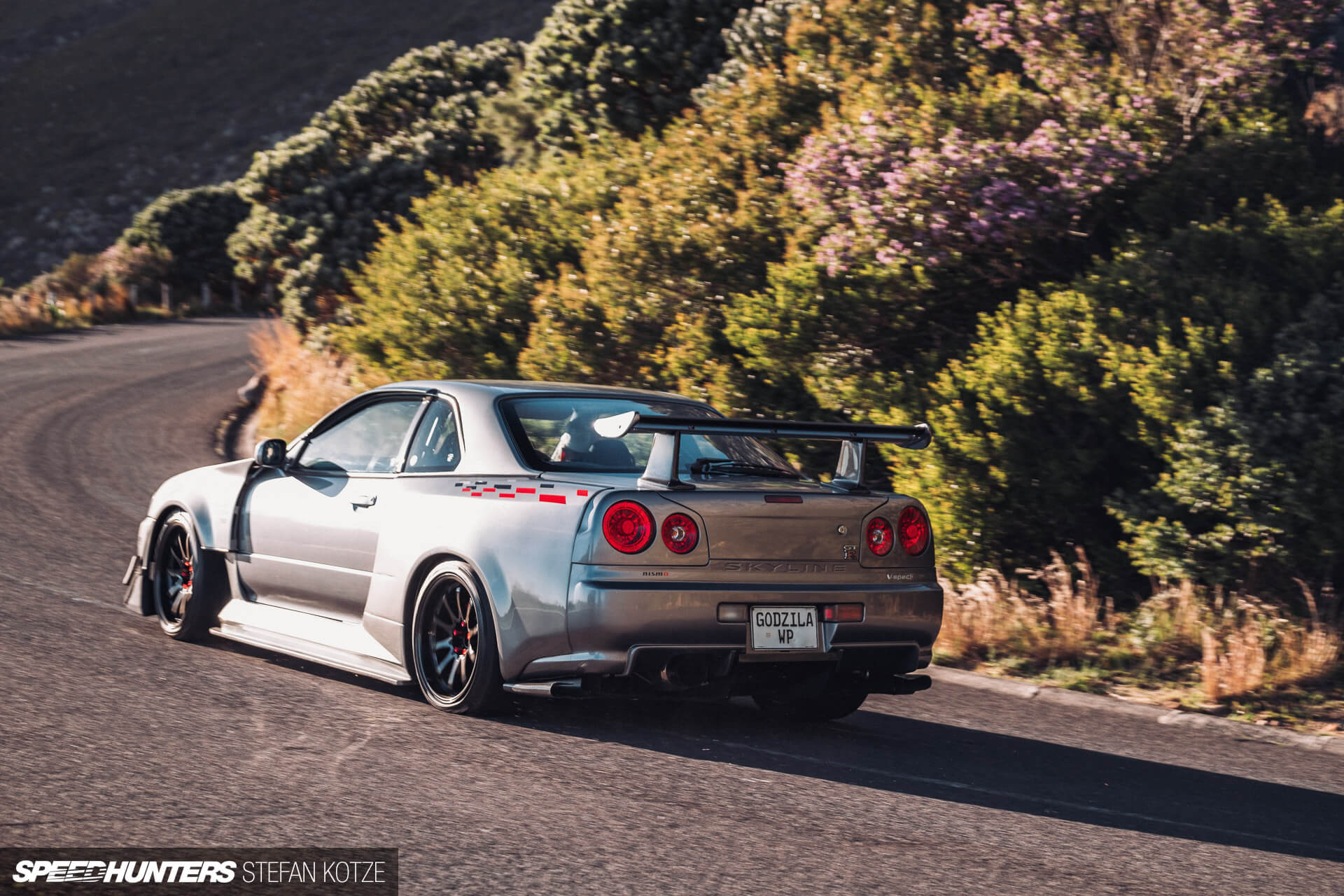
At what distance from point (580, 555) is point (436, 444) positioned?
52.5 inches

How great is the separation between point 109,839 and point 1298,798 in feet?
14.6

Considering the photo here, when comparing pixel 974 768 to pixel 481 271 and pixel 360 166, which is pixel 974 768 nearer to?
pixel 481 271

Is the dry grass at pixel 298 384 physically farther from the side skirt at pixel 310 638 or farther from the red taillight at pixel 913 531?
the red taillight at pixel 913 531

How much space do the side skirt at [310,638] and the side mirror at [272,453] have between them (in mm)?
726

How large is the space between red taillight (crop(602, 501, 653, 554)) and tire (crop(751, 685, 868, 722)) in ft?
3.93

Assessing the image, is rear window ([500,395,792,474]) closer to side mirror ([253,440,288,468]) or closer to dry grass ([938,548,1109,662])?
side mirror ([253,440,288,468])

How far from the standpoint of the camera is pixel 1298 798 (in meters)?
5.93

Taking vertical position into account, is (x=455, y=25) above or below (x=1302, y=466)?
above

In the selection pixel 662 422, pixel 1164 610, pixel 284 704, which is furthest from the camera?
pixel 1164 610

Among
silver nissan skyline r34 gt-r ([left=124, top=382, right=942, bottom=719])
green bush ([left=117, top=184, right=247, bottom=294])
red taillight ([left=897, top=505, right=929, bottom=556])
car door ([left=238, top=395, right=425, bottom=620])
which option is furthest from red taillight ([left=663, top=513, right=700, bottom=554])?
green bush ([left=117, top=184, right=247, bottom=294])

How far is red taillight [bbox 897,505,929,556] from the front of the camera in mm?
6598

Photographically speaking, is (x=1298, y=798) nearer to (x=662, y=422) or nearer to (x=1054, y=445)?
(x=662, y=422)

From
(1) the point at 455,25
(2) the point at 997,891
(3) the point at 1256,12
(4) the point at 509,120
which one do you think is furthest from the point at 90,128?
(2) the point at 997,891

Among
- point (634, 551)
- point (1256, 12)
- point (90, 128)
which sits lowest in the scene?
point (634, 551)
